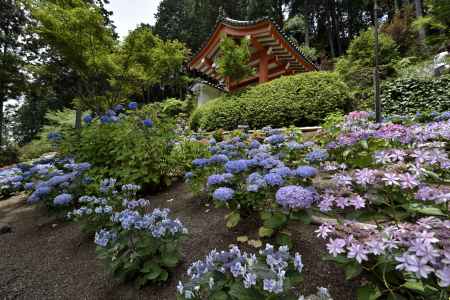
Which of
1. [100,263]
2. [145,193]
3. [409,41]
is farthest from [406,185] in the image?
[409,41]

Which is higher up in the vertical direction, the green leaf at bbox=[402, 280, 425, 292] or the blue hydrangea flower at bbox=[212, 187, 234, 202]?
the blue hydrangea flower at bbox=[212, 187, 234, 202]

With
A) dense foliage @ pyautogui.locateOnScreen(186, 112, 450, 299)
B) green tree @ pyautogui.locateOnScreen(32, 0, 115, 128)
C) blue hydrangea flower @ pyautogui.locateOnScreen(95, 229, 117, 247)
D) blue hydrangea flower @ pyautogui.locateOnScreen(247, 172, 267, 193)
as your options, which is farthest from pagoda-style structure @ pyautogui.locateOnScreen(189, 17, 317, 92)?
blue hydrangea flower @ pyautogui.locateOnScreen(95, 229, 117, 247)

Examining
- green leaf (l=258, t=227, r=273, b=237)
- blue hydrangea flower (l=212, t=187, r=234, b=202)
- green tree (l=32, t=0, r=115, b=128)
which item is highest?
green tree (l=32, t=0, r=115, b=128)

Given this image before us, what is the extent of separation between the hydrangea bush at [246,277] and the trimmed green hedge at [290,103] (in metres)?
4.35

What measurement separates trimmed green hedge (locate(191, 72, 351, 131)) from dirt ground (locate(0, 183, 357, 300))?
10.9 feet

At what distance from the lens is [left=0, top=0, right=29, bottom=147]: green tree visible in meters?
9.31

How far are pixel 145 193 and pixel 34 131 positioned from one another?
24.8 metres

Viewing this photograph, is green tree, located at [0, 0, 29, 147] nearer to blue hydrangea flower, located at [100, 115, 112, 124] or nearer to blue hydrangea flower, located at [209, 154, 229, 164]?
blue hydrangea flower, located at [100, 115, 112, 124]

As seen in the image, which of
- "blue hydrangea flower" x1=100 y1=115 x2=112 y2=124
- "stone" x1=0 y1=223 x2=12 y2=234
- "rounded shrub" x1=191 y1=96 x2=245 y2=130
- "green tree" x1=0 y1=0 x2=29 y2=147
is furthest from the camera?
"green tree" x1=0 y1=0 x2=29 y2=147

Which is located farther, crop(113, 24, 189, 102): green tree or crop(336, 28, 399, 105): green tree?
crop(336, 28, 399, 105): green tree

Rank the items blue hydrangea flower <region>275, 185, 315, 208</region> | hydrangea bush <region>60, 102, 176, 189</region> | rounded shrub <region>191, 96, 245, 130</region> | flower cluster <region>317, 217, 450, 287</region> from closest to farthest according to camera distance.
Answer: flower cluster <region>317, 217, 450, 287</region> < blue hydrangea flower <region>275, 185, 315, 208</region> < hydrangea bush <region>60, 102, 176, 189</region> < rounded shrub <region>191, 96, 245, 130</region>

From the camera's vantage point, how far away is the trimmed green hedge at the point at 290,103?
4.76 metres

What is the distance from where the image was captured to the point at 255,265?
0.85 metres

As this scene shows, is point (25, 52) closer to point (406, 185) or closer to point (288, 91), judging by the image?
point (288, 91)
